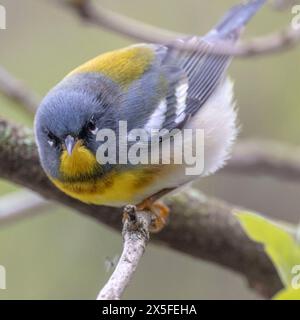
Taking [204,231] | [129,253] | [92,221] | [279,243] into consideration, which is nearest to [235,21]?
[204,231]

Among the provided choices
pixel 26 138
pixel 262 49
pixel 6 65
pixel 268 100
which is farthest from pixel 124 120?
pixel 6 65

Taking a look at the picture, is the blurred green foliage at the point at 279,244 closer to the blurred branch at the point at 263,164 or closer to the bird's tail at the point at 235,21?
the blurred branch at the point at 263,164

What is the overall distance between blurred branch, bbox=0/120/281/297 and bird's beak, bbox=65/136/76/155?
342mm

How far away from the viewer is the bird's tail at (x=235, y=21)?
3594 millimetres

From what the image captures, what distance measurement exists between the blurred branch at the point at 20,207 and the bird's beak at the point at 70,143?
0.74 metres

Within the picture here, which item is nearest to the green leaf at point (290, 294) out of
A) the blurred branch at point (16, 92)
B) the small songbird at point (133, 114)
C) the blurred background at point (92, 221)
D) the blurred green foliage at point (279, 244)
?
the blurred green foliage at point (279, 244)

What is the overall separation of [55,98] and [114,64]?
44cm

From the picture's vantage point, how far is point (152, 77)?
314 cm

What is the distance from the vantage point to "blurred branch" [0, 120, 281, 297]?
309cm

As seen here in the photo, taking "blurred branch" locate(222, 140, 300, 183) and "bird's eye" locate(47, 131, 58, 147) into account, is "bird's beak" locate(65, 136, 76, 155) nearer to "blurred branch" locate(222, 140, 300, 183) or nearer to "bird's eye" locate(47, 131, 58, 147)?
"bird's eye" locate(47, 131, 58, 147)

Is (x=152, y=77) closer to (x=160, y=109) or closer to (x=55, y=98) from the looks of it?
(x=160, y=109)

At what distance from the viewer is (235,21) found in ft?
12.0

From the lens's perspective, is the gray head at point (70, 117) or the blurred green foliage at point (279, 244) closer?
the blurred green foliage at point (279, 244)

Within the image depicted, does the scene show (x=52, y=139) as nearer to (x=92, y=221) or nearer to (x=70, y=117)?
(x=70, y=117)
